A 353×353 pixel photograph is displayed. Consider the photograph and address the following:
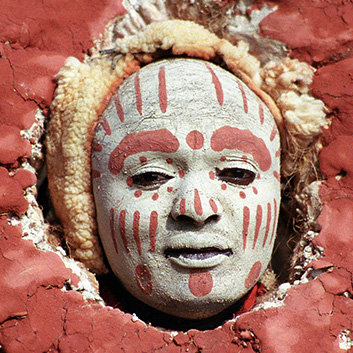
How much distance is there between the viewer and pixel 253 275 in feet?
9.19

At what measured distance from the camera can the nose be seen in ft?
8.41

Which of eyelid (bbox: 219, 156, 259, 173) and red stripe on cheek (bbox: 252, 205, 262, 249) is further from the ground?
eyelid (bbox: 219, 156, 259, 173)

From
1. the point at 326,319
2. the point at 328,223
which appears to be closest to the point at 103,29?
the point at 328,223

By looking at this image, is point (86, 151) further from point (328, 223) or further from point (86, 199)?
point (328, 223)

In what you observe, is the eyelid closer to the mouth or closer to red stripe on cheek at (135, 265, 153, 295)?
the mouth

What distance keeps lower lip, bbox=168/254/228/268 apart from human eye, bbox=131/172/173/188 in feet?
1.10

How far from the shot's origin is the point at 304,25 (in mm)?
3111

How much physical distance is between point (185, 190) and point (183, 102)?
0.41m

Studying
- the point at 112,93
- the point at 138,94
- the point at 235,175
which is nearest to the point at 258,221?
the point at 235,175

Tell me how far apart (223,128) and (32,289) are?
107 cm

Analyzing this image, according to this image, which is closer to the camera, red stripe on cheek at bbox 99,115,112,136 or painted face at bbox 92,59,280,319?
painted face at bbox 92,59,280,319

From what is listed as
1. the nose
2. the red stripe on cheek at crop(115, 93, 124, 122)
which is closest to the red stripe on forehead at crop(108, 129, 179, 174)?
the red stripe on cheek at crop(115, 93, 124, 122)

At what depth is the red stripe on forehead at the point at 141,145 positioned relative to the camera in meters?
2.69

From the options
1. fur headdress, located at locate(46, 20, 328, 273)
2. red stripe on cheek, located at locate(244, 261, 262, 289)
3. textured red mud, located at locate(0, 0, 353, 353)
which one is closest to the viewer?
textured red mud, located at locate(0, 0, 353, 353)
